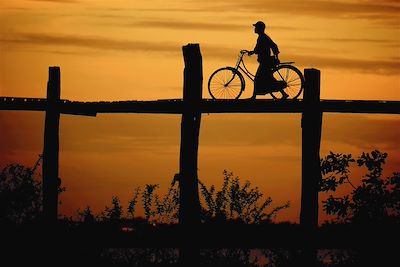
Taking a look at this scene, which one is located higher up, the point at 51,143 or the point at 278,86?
the point at 278,86

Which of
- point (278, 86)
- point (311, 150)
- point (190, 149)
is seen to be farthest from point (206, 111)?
point (278, 86)

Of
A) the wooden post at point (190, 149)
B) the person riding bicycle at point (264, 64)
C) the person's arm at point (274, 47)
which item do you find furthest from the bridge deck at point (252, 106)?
the person's arm at point (274, 47)

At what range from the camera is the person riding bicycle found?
621 inches

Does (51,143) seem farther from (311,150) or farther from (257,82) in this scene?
(311,150)

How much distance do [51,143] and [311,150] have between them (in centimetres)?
458

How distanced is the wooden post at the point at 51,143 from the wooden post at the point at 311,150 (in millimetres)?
4306

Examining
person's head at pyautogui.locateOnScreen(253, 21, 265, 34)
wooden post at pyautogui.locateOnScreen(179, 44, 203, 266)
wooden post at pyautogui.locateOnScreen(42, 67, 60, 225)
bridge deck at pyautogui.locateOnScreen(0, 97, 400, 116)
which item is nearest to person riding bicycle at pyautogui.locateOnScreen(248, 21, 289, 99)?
person's head at pyautogui.locateOnScreen(253, 21, 265, 34)

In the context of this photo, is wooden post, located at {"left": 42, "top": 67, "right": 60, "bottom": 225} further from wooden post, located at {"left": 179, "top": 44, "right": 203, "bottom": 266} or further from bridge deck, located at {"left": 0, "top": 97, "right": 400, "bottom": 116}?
wooden post, located at {"left": 179, "top": 44, "right": 203, "bottom": 266}

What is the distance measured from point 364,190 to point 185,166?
2943mm

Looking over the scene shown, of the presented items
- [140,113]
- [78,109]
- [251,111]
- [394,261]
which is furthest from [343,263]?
[78,109]

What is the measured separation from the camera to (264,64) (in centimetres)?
1602

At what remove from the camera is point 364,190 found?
13.4 metres

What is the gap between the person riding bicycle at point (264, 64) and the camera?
51.7ft

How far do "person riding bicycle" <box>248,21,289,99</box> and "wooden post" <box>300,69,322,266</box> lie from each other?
221 cm
